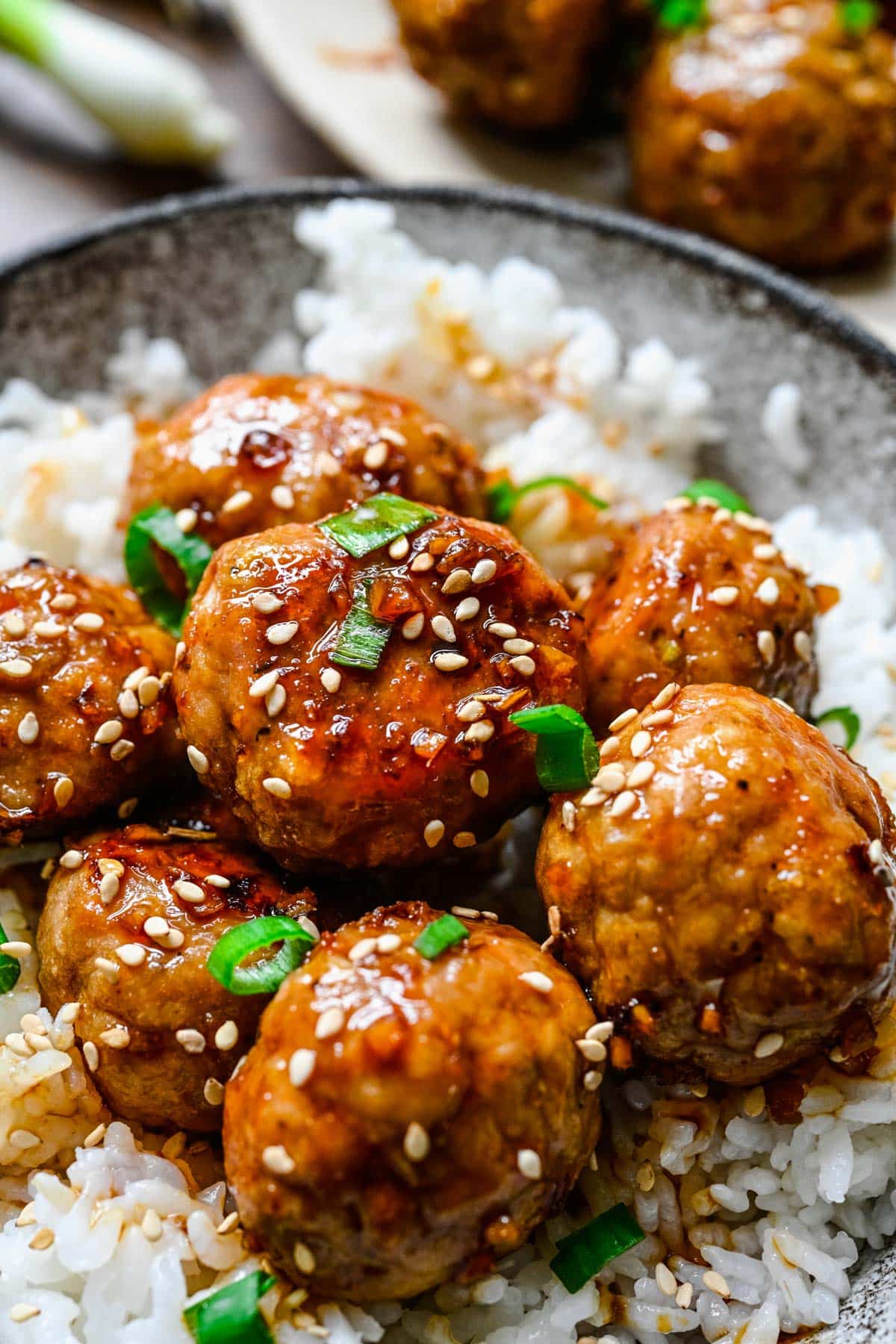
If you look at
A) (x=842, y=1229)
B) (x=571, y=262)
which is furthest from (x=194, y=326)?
(x=842, y=1229)

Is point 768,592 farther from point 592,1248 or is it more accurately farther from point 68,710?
point 68,710

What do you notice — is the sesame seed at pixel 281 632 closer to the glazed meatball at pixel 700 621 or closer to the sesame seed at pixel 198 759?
the sesame seed at pixel 198 759

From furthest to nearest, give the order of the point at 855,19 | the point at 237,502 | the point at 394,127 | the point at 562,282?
the point at 394,127
the point at 855,19
the point at 562,282
the point at 237,502

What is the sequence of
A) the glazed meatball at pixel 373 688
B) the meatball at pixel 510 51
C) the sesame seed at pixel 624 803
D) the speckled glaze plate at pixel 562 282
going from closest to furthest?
the sesame seed at pixel 624 803
the glazed meatball at pixel 373 688
the speckled glaze plate at pixel 562 282
the meatball at pixel 510 51

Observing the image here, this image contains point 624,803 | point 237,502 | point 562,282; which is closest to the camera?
point 624,803

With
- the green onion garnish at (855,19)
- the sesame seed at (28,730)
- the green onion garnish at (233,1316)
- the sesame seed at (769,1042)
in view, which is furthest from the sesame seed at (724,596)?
the green onion garnish at (855,19)

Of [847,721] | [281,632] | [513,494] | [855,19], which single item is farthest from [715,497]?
[855,19]

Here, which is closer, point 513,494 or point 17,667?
point 17,667

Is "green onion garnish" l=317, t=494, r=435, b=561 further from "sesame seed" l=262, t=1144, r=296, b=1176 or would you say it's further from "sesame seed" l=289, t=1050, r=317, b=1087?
"sesame seed" l=262, t=1144, r=296, b=1176
